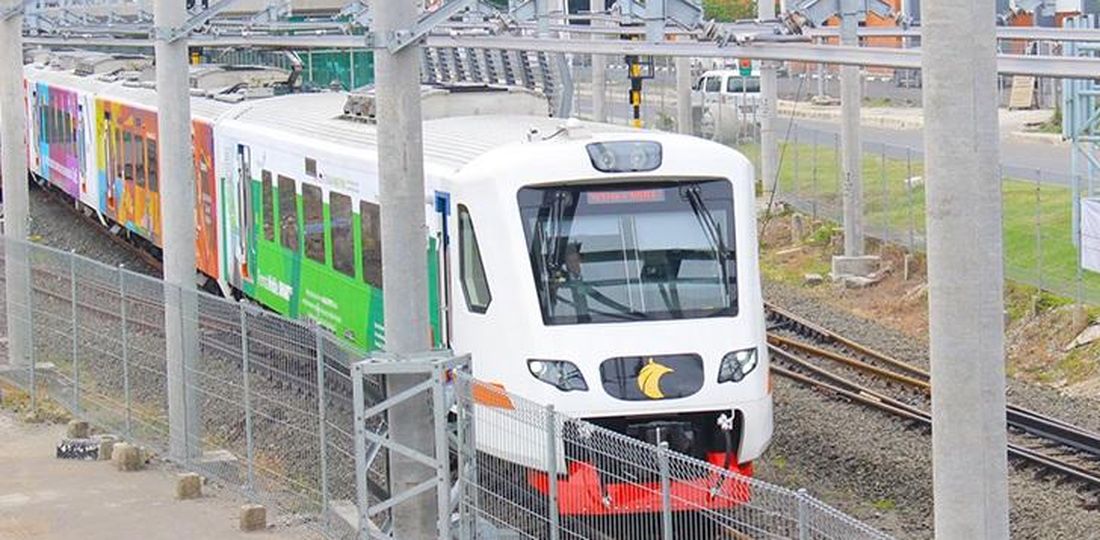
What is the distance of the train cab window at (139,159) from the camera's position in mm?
27766

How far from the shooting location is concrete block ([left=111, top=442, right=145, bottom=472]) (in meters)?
16.5

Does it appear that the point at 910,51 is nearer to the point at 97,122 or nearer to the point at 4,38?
the point at 4,38

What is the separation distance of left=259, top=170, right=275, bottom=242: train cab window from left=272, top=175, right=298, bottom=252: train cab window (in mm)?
317

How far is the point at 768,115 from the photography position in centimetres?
3173

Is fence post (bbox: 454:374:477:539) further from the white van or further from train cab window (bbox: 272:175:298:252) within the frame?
the white van

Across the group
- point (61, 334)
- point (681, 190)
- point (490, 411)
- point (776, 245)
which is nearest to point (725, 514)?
point (490, 411)

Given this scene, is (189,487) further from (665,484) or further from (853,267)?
(853,267)

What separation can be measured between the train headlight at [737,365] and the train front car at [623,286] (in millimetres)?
11

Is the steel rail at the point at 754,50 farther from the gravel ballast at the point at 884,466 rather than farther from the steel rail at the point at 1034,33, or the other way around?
the gravel ballast at the point at 884,466

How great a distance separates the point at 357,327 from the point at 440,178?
2566mm

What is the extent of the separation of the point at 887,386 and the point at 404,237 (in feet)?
30.1

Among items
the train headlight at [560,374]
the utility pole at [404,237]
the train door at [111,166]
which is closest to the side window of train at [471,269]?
the train headlight at [560,374]

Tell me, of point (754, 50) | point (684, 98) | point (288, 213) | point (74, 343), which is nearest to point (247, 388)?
point (754, 50)

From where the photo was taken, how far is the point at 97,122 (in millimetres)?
31188
